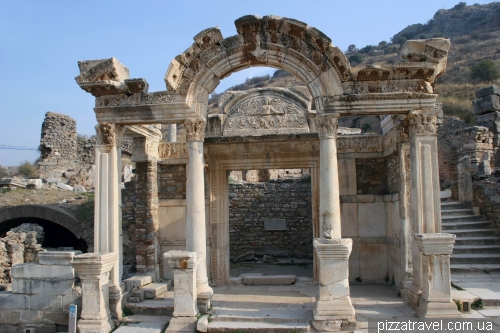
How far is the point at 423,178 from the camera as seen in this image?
25.5ft

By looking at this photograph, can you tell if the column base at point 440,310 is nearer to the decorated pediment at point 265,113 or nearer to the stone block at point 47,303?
the decorated pediment at point 265,113

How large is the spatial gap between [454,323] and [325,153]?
3.40 m

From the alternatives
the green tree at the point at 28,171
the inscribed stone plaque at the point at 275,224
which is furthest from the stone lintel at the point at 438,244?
the green tree at the point at 28,171

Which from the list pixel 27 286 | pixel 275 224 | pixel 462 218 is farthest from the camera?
pixel 275 224

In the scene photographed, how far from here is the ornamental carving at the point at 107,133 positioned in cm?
811

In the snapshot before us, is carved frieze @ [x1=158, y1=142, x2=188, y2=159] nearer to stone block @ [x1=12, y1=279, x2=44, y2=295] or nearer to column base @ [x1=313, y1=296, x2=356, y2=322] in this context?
stone block @ [x1=12, y1=279, x2=44, y2=295]

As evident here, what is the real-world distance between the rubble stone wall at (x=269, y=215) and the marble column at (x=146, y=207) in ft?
16.6

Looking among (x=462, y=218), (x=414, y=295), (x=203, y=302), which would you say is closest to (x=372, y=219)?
(x=414, y=295)

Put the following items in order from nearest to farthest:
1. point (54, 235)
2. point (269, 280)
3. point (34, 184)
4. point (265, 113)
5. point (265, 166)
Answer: point (265, 113) → point (269, 280) → point (265, 166) → point (54, 235) → point (34, 184)

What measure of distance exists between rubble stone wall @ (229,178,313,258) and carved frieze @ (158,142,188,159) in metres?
4.78

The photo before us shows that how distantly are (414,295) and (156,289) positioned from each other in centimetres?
495

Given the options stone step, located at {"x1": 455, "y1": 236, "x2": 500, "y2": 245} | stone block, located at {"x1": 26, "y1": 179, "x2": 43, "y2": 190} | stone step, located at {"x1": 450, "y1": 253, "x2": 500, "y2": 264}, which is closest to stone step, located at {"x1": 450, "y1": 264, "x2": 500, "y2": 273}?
stone step, located at {"x1": 450, "y1": 253, "x2": 500, "y2": 264}

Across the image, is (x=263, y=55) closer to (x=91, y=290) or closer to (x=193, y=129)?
(x=193, y=129)

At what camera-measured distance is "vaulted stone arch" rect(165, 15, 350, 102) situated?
7664mm
